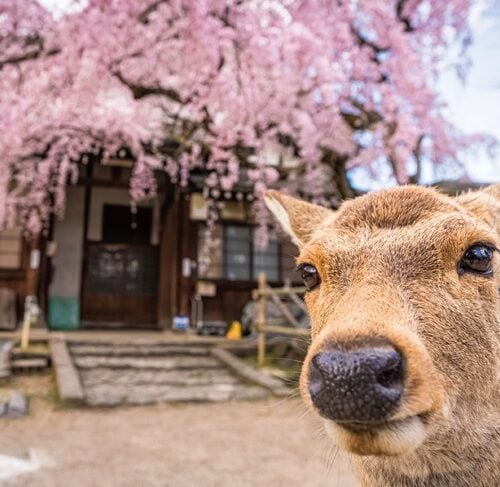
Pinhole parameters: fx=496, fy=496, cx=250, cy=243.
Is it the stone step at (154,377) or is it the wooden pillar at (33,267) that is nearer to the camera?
the stone step at (154,377)

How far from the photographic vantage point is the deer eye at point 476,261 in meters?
1.81

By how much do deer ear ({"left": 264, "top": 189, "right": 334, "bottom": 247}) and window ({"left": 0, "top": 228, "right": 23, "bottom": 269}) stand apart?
13.0 meters

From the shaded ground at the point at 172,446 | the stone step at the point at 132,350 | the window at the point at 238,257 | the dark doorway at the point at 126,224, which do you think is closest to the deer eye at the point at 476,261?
the shaded ground at the point at 172,446

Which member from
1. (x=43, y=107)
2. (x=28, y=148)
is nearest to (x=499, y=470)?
(x=43, y=107)

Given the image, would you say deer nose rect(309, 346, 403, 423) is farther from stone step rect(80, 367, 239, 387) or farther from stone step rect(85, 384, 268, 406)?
stone step rect(80, 367, 239, 387)

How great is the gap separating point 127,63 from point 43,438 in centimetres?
640

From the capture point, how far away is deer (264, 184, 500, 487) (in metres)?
1.35

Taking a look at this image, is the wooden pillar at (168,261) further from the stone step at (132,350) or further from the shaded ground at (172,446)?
the shaded ground at (172,446)

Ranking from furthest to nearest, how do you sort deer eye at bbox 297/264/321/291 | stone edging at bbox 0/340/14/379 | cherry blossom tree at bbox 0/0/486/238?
stone edging at bbox 0/340/14/379 < cherry blossom tree at bbox 0/0/486/238 < deer eye at bbox 297/264/321/291

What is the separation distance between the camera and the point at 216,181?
14102 millimetres

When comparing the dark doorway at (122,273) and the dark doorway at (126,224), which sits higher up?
the dark doorway at (126,224)

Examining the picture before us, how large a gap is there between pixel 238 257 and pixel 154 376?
6.25 metres

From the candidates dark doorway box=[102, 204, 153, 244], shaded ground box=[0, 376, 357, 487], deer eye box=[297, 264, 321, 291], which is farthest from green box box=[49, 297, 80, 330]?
deer eye box=[297, 264, 321, 291]

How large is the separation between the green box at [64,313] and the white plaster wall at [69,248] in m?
0.19
